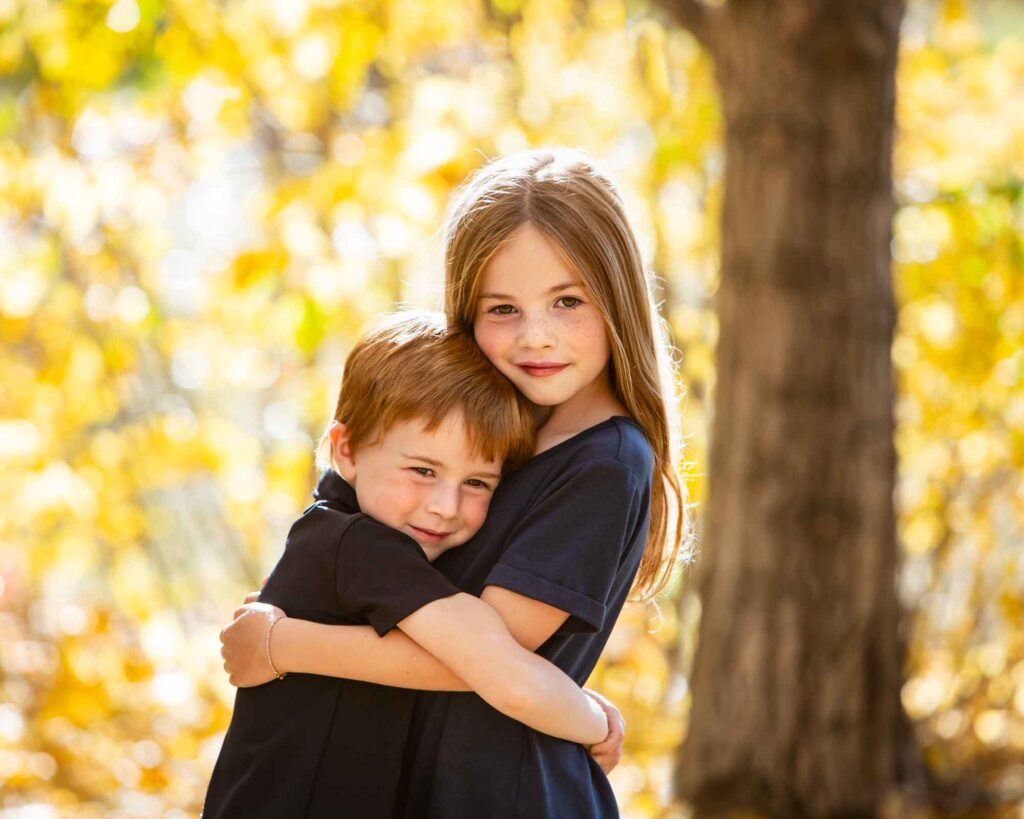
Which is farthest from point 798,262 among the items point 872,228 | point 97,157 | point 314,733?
point 97,157

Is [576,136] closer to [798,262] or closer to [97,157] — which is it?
[798,262]

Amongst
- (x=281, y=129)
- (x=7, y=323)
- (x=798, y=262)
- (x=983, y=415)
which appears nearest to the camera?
(x=798, y=262)

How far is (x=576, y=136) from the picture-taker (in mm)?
5051

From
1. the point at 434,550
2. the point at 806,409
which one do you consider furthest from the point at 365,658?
the point at 806,409

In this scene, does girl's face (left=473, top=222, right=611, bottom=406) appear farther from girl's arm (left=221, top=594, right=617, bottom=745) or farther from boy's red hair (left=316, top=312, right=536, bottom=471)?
girl's arm (left=221, top=594, right=617, bottom=745)

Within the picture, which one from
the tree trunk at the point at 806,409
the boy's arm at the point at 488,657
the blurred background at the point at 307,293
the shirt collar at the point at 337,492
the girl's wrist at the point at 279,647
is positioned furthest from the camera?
the blurred background at the point at 307,293

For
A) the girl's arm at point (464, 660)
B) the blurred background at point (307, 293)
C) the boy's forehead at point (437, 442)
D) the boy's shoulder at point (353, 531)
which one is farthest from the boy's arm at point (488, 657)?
the blurred background at point (307, 293)

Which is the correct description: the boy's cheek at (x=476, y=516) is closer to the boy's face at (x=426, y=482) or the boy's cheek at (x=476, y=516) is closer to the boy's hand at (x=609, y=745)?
the boy's face at (x=426, y=482)

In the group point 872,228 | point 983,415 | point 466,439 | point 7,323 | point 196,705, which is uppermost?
point 872,228

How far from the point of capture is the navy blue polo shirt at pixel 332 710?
1.72 metres

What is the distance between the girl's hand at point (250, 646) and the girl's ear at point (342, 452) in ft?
0.74

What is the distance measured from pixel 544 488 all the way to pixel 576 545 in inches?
4.8

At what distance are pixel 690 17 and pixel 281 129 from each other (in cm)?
218

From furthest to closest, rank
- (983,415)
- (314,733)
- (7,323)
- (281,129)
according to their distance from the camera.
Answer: (281,129)
(7,323)
(983,415)
(314,733)
